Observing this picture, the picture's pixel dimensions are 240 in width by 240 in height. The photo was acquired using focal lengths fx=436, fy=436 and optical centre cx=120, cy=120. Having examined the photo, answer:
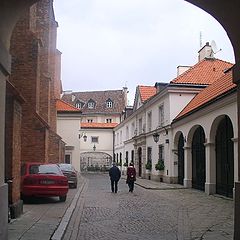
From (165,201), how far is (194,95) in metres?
12.5

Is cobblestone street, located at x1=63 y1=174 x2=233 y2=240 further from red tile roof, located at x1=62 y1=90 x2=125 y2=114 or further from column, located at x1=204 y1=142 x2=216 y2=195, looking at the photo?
red tile roof, located at x1=62 y1=90 x2=125 y2=114

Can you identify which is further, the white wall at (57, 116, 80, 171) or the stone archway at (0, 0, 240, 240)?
the white wall at (57, 116, 80, 171)

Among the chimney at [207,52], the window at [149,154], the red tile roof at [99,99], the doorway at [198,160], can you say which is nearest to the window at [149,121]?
the window at [149,154]

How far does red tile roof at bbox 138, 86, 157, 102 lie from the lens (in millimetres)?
41147

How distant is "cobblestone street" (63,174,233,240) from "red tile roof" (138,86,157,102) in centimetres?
2419

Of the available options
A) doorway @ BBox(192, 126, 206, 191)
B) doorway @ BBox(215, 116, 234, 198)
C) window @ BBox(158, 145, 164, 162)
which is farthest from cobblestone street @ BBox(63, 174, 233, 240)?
window @ BBox(158, 145, 164, 162)

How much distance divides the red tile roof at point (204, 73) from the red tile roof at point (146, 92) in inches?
342

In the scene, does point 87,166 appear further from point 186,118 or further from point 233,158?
point 233,158

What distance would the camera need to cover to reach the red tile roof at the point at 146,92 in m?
41.1

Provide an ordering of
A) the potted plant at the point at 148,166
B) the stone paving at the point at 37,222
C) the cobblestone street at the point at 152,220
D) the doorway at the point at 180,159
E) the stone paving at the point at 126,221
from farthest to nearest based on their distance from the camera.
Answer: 1. the potted plant at the point at 148,166
2. the doorway at the point at 180,159
3. the cobblestone street at the point at 152,220
4. the stone paving at the point at 126,221
5. the stone paving at the point at 37,222

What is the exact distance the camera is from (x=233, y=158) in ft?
59.5

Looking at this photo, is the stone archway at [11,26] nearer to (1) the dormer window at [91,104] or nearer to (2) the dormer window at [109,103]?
(2) the dormer window at [109,103]

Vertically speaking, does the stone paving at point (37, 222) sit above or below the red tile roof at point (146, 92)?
below

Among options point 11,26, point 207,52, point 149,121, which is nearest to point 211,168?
point 11,26
